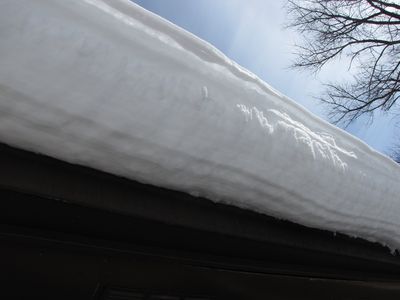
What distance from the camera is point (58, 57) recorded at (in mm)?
755

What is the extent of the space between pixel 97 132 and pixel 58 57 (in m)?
0.16

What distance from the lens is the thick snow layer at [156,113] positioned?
0.75 metres

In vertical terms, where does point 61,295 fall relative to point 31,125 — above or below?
below

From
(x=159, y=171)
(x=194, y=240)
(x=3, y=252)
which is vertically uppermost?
(x=159, y=171)

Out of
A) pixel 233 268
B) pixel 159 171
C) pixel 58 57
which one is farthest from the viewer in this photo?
pixel 233 268

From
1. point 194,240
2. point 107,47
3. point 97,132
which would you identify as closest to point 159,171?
point 97,132

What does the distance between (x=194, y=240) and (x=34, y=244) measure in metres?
0.46

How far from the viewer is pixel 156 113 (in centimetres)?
89

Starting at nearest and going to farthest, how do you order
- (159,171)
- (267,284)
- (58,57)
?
1. (58,57)
2. (159,171)
3. (267,284)

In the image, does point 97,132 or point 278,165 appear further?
point 278,165

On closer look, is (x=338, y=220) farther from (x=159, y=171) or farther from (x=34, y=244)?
(x=34, y=244)

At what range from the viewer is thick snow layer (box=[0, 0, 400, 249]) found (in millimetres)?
752

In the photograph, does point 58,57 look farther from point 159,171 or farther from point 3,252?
point 3,252

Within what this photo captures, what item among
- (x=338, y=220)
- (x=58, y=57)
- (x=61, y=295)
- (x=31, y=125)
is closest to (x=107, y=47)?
(x=58, y=57)
